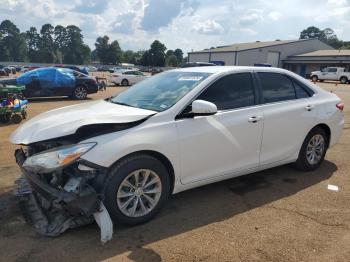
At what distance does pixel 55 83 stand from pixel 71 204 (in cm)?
A: 1439

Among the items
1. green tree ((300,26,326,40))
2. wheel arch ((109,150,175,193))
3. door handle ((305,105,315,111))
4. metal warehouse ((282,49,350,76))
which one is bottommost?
wheel arch ((109,150,175,193))

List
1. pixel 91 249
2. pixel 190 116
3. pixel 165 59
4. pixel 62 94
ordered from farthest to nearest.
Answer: pixel 165 59
pixel 62 94
pixel 190 116
pixel 91 249

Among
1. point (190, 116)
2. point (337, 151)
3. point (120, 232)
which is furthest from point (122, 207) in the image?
point (337, 151)

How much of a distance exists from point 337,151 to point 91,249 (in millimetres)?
5516

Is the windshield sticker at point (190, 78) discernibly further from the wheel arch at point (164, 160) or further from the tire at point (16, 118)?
the tire at point (16, 118)

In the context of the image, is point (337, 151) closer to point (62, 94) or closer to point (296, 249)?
point (296, 249)

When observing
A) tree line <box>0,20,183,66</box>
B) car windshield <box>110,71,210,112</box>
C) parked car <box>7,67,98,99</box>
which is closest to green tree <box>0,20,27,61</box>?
tree line <box>0,20,183,66</box>

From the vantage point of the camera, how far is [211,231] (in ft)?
12.8

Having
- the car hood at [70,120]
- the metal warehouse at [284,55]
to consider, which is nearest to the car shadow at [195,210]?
the car hood at [70,120]

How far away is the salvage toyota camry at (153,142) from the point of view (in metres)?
3.62

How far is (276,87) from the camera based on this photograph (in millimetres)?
5270

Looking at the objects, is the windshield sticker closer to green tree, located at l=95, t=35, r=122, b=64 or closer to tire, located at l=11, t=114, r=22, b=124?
tire, located at l=11, t=114, r=22, b=124

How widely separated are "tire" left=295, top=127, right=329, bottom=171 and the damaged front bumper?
11.0ft

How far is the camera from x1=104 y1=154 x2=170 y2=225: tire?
3646 mm
